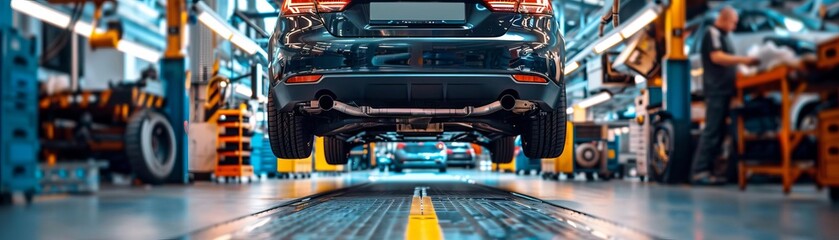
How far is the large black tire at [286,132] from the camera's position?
4.73 metres

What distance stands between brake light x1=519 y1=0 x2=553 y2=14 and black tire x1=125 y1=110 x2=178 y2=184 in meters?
2.93

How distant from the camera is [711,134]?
8.28m

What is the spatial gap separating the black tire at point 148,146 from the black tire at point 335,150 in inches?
50.4

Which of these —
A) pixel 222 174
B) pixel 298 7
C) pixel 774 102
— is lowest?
pixel 222 174

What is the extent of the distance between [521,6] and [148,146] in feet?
10.1

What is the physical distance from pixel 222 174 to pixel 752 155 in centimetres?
762

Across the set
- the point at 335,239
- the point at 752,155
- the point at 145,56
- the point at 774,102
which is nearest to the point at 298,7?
the point at 335,239

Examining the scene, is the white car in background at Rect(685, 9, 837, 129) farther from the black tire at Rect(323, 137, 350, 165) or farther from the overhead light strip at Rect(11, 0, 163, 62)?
the overhead light strip at Rect(11, 0, 163, 62)

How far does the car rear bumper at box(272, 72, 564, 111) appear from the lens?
13.6 ft

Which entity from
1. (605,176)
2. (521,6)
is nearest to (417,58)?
(521,6)

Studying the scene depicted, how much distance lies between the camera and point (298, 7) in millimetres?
4289

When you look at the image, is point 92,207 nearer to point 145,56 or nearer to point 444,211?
point 145,56

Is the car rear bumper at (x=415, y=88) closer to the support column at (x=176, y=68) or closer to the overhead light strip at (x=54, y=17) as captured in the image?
the overhead light strip at (x=54, y=17)

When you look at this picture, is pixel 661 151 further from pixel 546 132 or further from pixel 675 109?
pixel 546 132
